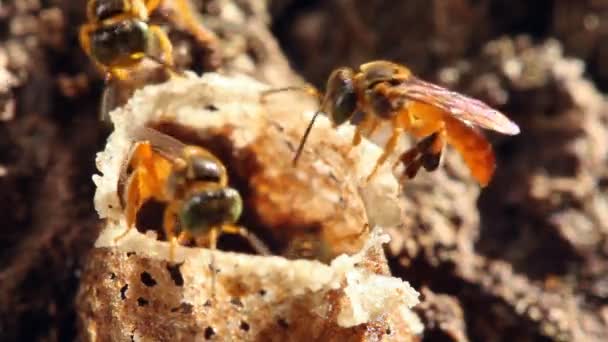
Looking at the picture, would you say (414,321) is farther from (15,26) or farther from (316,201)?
(15,26)

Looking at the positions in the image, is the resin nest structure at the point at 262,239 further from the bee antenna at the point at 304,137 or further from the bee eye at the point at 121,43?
the bee eye at the point at 121,43

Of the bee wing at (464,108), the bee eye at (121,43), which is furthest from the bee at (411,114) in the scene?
the bee eye at (121,43)

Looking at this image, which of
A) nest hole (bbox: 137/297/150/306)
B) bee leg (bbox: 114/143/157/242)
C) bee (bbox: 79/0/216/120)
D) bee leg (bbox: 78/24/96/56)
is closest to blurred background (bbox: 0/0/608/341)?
bee (bbox: 79/0/216/120)

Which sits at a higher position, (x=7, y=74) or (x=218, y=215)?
(x=218, y=215)

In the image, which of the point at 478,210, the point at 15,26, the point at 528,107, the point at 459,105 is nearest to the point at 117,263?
the point at 459,105

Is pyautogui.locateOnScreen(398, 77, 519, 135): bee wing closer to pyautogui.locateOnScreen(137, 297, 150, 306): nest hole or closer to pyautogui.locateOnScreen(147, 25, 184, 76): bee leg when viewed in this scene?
pyautogui.locateOnScreen(147, 25, 184, 76): bee leg

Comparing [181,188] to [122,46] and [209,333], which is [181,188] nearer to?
[209,333]
